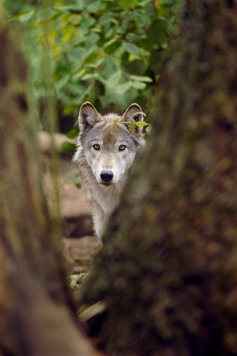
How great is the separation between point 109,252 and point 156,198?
1.10 ft

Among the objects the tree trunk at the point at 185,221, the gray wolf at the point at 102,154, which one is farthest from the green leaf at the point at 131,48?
the tree trunk at the point at 185,221

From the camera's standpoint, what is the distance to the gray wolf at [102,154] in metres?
6.03

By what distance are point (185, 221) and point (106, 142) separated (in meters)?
4.12

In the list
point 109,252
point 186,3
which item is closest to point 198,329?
point 109,252

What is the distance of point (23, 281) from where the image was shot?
1974mm

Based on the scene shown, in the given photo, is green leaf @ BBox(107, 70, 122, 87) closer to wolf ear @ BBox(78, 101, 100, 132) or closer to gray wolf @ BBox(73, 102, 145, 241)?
gray wolf @ BBox(73, 102, 145, 241)

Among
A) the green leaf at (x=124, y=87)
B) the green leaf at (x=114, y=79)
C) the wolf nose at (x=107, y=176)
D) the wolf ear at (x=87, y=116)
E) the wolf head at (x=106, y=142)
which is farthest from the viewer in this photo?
the wolf ear at (x=87, y=116)

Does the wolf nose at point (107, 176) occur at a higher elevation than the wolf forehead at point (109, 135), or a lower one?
lower

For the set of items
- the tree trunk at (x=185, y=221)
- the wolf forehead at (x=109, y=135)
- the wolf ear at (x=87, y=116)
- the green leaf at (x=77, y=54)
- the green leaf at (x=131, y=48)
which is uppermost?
the tree trunk at (x=185, y=221)

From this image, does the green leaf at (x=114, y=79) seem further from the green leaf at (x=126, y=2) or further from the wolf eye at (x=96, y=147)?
the wolf eye at (x=96, y=147)

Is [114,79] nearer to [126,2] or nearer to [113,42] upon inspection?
[113,42]

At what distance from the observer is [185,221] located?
2.21 meters

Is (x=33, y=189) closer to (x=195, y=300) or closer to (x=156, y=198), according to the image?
(x=156, y=198)

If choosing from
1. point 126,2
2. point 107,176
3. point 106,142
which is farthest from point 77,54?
point 107,176
